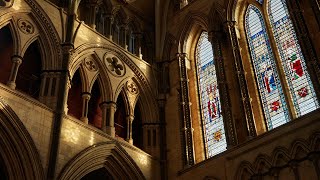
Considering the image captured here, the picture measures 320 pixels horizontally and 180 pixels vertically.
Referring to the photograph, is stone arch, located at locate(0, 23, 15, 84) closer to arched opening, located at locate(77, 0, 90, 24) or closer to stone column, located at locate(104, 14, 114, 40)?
arched opening, located at locate(77, 0, 90, 24)

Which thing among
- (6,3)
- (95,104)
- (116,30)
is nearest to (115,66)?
(95,104)

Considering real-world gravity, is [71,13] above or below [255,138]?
above

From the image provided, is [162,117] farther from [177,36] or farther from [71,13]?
[71,13]

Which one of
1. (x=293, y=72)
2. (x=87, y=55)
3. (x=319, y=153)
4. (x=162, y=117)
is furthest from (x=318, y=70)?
(x=87, y=55)

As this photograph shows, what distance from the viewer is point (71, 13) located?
1384cm

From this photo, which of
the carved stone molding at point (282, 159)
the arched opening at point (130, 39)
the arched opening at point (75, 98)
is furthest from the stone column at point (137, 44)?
the carved stone molding at point (282, 159)

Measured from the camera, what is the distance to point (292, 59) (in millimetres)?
12789

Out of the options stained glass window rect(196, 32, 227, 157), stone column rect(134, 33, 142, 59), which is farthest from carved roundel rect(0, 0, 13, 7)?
stained glass window rect(196, 32, 227, 157)

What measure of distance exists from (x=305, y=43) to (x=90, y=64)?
6209mm

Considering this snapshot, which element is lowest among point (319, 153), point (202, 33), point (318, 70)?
point (319, 153)

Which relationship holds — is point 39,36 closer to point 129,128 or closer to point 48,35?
point 48,35

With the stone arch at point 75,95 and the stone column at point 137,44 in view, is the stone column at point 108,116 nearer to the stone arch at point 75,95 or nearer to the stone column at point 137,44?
the stone arch at point 75,95

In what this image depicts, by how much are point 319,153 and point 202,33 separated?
7.11m

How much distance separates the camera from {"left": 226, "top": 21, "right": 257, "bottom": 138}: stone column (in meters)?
12.5
